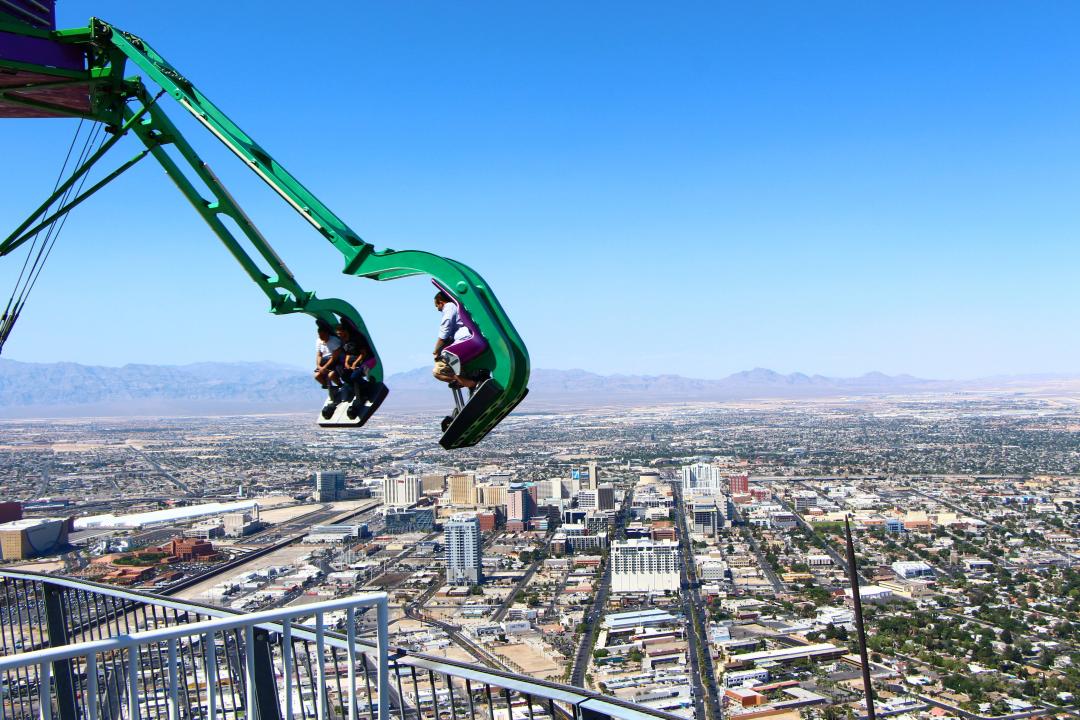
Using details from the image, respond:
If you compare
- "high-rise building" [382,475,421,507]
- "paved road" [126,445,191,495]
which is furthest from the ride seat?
"paved road" [126,445,191,495]

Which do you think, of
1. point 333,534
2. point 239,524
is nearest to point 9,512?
point 239,524

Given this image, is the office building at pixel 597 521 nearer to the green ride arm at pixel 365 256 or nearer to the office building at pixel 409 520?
the office building at pixel 409 520

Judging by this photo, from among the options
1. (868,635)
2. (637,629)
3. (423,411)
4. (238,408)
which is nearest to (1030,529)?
(868,635)

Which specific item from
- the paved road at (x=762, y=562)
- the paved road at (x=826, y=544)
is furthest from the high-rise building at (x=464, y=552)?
the paved road at (x=826, y=544)

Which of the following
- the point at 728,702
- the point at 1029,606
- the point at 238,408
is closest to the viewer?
the point at 728,702

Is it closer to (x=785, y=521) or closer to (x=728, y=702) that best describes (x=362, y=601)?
(x=728, y=702)

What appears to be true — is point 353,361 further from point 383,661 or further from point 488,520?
point 488,520
